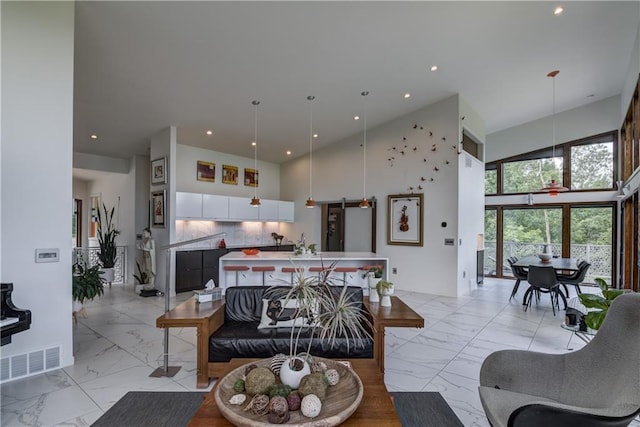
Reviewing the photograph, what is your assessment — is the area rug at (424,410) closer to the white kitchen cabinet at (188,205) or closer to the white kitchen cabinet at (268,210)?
the white kitchen cabinet at (188,205)

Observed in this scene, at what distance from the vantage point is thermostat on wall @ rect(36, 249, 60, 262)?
3006 mm

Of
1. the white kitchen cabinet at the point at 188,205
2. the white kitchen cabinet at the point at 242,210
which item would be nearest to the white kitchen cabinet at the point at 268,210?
the white kitchen cabinet at the point at 242,210

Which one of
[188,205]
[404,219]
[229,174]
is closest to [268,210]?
[229,174]

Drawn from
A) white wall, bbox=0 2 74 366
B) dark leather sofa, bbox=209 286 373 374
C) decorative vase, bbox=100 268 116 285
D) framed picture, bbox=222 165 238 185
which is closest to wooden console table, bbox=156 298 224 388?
dark leather sofa, bbox=209 286 373 374

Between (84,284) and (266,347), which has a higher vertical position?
(84,284)

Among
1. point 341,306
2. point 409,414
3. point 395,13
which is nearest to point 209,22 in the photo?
point 395,13

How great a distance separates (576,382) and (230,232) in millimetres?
7361

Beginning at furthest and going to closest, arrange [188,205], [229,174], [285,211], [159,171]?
[285,211], [229,174], [188,205], [159,171]

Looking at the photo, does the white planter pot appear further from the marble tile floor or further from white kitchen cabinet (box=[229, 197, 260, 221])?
white kitchen cabinet (box=[229, 197, 260, 221])

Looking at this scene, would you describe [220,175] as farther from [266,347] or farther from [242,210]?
[266,347]

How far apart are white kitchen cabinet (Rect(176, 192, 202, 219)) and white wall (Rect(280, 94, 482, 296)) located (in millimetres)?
3274

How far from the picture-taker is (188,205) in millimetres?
6773

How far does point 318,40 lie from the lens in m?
4.12

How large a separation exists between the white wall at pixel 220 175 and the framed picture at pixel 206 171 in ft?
0.26
